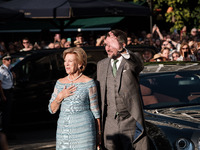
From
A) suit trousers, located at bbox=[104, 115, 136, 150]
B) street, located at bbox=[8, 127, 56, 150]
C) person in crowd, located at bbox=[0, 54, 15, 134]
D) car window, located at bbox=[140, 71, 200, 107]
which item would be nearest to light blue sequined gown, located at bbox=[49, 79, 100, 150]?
suit trousers, located at bbox=[104, 115, 136, 150]

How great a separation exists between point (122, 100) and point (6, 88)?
18.7 ft

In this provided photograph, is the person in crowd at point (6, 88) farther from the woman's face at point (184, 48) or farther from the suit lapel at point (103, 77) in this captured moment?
the suit lapel at point (103, 77)

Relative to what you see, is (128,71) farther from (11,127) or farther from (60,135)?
(11,127)

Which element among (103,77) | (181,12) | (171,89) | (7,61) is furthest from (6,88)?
(181,12)

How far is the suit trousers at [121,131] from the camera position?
16.0ft

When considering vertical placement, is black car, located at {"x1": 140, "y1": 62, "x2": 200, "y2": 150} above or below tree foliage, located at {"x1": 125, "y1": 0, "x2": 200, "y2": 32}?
below

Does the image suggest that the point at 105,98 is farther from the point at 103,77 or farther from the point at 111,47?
the point at 111,47

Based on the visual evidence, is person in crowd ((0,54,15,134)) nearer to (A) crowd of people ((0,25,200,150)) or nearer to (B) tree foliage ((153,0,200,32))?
(A) crowd of people ((0,25,200,150))

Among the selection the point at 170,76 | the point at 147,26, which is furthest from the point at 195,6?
the point at 170,76

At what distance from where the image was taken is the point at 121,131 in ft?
16.0

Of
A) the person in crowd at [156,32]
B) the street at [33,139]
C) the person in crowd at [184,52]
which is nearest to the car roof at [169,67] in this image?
the street at [33,139]

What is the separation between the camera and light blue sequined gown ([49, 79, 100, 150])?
15.3ft

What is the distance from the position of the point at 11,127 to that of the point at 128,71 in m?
6.39

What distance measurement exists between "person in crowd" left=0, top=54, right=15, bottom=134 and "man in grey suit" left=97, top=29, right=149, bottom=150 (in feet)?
17.6
